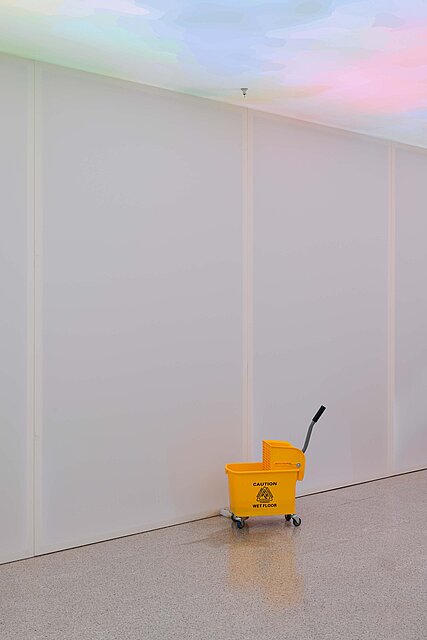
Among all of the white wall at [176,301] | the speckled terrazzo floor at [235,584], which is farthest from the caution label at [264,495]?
the white wall at [176,301]

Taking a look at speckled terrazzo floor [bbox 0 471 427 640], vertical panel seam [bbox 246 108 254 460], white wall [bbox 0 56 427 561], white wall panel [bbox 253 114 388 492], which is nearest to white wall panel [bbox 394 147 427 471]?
white wall [bbox 0 56 427 561]

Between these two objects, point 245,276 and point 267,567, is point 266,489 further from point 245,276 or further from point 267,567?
point 245,276

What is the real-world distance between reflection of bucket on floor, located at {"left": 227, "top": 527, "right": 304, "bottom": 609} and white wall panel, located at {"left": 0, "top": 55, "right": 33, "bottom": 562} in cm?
113

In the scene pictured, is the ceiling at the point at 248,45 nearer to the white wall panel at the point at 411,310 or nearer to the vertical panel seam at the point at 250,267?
the vertical panel seam at the point at 250,267

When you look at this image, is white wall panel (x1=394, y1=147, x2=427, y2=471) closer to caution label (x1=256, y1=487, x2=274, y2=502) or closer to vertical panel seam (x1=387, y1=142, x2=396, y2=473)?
vertical panel seam (x1=387, y1=142, x2=396, y2=473)

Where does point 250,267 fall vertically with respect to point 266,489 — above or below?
above

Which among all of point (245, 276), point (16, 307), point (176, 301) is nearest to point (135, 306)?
point (176, 301)

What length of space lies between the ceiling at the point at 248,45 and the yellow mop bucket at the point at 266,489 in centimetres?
222

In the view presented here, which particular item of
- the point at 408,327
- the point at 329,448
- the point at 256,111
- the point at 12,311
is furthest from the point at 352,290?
the point at 12,311

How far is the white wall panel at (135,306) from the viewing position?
4344 millimetres

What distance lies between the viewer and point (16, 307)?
4.17 meters

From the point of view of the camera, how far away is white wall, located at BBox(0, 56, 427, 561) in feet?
13.9

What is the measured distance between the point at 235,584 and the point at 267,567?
308 mm

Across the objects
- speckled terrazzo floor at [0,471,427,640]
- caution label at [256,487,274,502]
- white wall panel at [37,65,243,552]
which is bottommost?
speckled terrazzo floor at [0,471,427,640]
